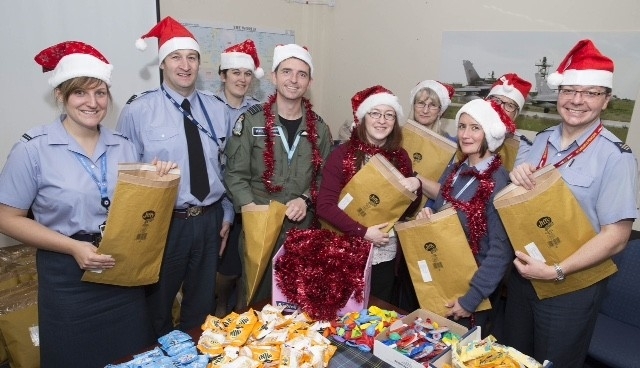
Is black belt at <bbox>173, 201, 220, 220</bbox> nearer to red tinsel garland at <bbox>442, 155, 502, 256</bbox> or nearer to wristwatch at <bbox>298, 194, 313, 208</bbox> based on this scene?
wristwatch at <bbox>298, 194, 313, 208</bbox>

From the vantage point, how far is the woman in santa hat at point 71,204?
1549mm

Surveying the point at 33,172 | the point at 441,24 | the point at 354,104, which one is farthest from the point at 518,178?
the point at 441,24

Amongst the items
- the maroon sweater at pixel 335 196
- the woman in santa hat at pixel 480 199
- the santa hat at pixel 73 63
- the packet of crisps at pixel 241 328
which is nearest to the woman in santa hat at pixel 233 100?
the maroon sweater at pixel 335 196

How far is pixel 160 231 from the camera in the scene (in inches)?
66.0

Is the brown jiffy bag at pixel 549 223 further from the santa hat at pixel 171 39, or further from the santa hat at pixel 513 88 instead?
the santa hat at pixel 171 39

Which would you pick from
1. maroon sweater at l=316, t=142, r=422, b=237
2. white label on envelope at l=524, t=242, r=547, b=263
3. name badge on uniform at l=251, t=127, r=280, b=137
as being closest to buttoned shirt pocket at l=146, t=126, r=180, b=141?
name badge on uniform at l=251, t=127, r=280, b=137

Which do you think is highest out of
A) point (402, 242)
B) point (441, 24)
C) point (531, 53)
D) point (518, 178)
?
point (441, 24)

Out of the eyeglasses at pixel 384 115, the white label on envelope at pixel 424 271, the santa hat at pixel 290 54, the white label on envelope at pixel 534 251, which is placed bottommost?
the white label on envelope at pixel 424 271

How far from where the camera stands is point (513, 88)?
8.24 feet

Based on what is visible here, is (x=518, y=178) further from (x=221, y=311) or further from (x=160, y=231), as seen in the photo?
(x=221, y=311)

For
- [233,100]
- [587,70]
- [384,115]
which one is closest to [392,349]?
[384,115]

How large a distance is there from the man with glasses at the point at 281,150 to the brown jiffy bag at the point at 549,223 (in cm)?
99

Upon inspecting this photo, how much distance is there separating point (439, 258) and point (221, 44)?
243 cm

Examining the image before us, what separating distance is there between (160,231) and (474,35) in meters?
2.53
